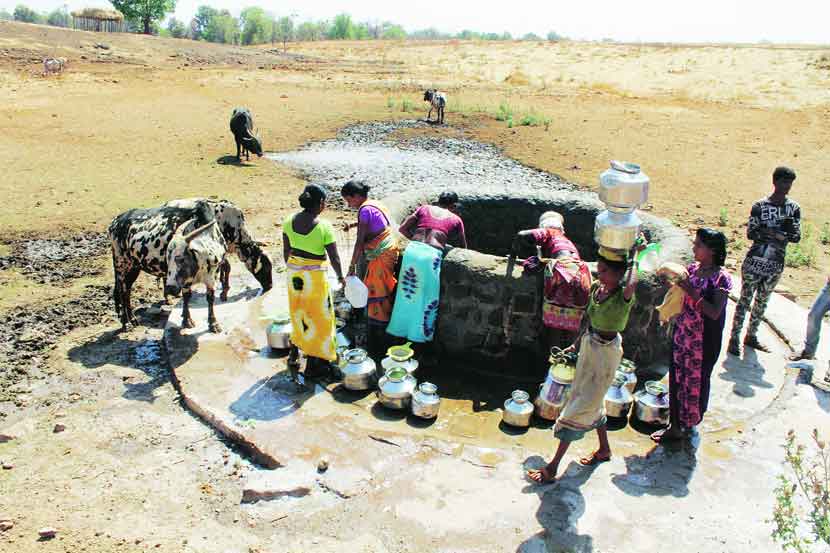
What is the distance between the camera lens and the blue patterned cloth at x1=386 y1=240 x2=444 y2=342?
5.43 m

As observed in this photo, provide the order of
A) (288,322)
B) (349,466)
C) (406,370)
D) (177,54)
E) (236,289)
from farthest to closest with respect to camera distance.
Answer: (177,54), (236,289), (288,322), (406,370), (349,466)

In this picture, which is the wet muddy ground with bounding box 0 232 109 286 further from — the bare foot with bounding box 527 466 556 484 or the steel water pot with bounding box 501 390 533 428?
the bare foot with bounding box 527 466 556 484

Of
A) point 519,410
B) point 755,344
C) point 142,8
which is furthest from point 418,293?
point 142,8

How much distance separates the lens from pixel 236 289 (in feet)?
23.3

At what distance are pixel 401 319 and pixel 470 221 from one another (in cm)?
212

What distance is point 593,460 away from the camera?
4.32 m

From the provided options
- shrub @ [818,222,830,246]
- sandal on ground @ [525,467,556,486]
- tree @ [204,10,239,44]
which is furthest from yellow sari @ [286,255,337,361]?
tree @ [204,10,239,44]

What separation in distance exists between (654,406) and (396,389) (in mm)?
1846

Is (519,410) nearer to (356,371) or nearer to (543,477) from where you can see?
(543,477)

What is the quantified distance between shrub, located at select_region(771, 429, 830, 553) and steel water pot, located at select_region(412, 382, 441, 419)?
2163 millimetres

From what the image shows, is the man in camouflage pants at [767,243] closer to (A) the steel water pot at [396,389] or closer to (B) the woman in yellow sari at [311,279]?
(A) the steel water pot at [396,389]

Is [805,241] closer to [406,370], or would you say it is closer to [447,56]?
[406,370]

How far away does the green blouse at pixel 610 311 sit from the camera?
3.87 metres

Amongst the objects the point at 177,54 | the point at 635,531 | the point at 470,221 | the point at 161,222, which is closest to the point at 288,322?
the point at 161,222
